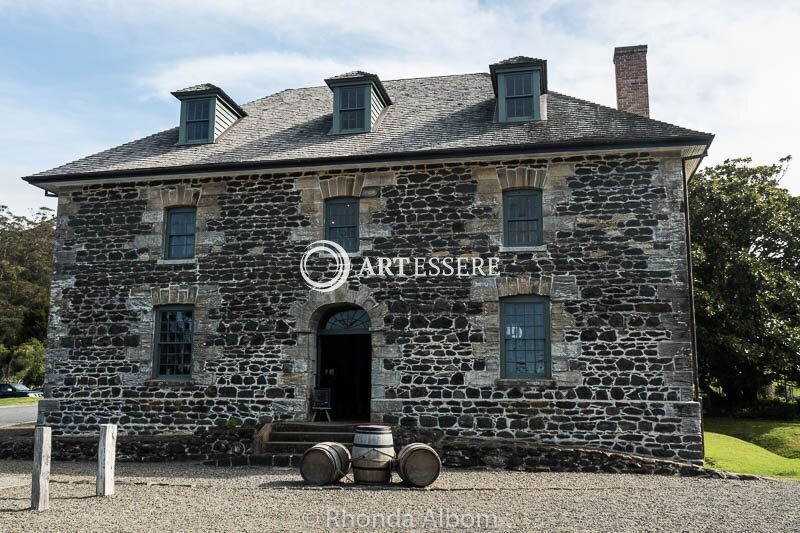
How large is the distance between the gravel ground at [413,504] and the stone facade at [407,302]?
5.99 feet

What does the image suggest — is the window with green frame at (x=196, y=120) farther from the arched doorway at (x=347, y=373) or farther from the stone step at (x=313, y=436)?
the stone step at (x=313, y=436)

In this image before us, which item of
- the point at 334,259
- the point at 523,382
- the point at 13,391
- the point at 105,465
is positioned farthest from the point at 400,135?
the point at 13,391

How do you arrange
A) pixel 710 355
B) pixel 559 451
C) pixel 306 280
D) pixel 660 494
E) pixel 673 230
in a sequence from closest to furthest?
pixel 660 494
pixel 559 451
pixel 673 230
pixel 306 280
pixel 710 355

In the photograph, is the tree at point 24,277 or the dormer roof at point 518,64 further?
the tree at point 24,277

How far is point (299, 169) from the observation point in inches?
575

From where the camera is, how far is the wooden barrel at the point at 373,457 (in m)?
10.3

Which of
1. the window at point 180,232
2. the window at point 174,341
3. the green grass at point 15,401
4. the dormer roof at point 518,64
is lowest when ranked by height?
the green grass at point 15,401

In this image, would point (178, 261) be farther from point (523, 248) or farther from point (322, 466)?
point (523, 248)

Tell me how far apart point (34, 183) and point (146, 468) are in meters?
7.22

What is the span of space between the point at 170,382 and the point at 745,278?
1813 centimetres

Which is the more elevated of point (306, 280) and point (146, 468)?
point (306, 280)

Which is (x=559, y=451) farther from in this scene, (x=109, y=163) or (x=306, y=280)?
(x=109, y=163)

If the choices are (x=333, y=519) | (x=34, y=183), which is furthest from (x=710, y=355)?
(x=34, y=183)

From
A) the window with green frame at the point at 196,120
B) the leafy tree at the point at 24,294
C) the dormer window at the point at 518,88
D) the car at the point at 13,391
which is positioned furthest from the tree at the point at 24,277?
the dormer window at the point at 518,88
